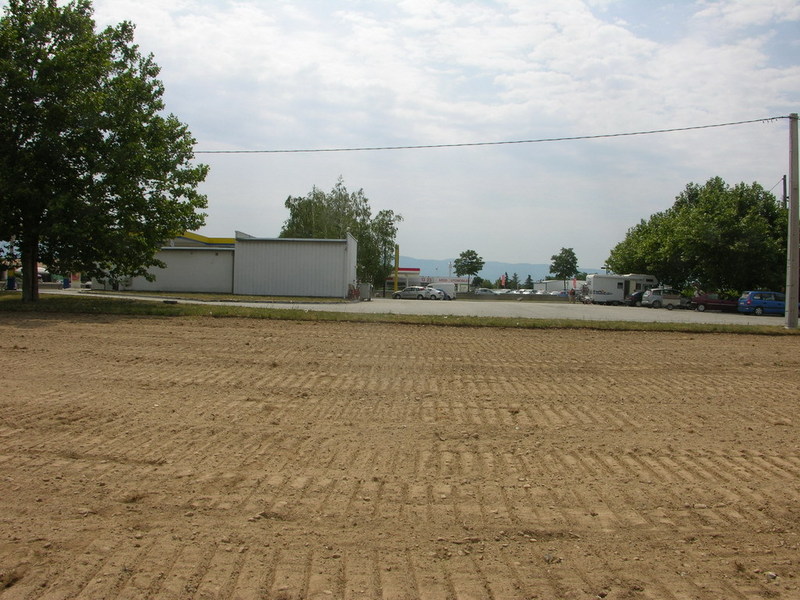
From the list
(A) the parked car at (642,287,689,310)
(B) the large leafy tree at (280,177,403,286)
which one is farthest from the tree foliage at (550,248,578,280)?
(A) the parked car at (642,287,689,310)

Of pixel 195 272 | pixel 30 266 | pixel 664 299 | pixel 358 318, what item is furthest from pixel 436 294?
pixel 30 266

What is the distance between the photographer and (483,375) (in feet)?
33.6

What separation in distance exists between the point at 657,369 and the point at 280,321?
39.4 ft

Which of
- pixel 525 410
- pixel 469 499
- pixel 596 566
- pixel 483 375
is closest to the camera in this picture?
pixel 596 566

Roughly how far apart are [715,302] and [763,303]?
3.58 meters

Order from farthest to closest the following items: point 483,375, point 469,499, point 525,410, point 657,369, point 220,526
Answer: point 657,369 < point 483,375 < point 525,410 < point 469,499 < point 220,526

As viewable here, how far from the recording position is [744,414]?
7.81 metres

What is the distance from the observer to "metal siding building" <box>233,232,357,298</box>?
43031 millimetres

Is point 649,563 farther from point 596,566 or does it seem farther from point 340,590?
point 340,590

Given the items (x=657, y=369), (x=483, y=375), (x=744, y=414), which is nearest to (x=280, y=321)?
(x=483, y=375)

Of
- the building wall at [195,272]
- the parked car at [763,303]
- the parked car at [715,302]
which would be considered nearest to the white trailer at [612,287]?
the parked car at [715,302]

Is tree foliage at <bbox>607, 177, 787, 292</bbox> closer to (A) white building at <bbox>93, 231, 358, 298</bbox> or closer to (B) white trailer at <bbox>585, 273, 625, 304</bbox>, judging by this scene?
(B) white trailer at <bbox>585, 273, 625, 304</bbox>

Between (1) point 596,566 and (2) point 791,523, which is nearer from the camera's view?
(1) point 596,566

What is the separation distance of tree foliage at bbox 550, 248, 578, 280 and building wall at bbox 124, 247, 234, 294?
88.3 metres
